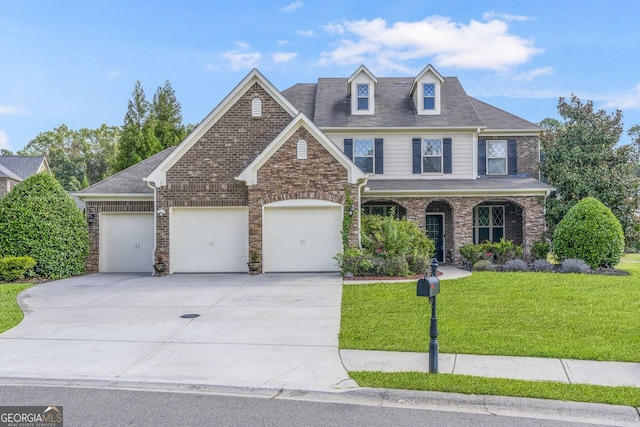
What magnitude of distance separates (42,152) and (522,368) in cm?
8081

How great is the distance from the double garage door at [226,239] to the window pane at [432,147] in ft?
19.7

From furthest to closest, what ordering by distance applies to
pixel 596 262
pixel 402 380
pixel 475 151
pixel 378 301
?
pixel 475 151, pixel 596 262, pixel 378 301, pixel 402 380

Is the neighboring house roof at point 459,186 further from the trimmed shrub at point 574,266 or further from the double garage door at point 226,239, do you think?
the trimmed shrub at point 574,266

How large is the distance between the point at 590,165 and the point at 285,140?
1414cm

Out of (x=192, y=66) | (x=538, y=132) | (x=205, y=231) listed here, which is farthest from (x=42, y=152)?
(x=538, y=132)

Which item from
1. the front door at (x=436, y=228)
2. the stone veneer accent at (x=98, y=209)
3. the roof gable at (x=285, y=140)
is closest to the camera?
the roof gable at (x=285, y=140)

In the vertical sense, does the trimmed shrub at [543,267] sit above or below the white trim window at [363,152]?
below

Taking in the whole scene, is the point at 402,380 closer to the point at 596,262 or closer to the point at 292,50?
the point at 596,262

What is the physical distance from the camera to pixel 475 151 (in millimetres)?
18625

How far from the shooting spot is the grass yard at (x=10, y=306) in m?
8.42

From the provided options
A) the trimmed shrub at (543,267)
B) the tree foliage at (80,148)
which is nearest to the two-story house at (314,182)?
the trimmed shrub at (543,267)

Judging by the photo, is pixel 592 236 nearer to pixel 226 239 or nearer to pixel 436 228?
pixel 436 228

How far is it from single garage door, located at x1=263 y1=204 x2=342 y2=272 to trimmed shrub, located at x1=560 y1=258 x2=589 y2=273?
7.23m

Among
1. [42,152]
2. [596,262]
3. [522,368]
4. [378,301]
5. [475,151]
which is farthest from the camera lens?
[42,152]
